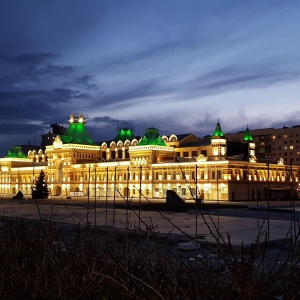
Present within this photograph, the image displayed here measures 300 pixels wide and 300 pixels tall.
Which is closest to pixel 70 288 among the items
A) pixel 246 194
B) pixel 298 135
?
pixel 246 194

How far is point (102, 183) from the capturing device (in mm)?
96625

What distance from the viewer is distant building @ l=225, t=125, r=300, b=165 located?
12638 centimetres

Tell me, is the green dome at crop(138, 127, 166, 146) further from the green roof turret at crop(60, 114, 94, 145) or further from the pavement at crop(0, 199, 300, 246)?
the pavement at crop(0, 199, 300, 246)

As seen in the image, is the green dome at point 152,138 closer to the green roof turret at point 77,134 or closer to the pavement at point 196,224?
the green roof turret at point 77,134

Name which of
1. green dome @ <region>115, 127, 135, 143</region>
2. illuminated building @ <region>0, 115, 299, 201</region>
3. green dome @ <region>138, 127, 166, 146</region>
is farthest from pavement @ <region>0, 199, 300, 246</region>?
green dome @ <region>115, 127, 135, 143</region>

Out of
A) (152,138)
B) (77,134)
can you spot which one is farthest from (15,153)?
(152,138)

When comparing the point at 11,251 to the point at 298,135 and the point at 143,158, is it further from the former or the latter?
the point at 298,135

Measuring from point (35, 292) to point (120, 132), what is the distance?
108095 millimetres

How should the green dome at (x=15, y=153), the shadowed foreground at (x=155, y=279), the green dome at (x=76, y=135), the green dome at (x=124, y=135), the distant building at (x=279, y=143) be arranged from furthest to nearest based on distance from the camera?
the distant building at (x=279, y=143), the green dome at (x=15, y=153), the green dome at (x=124, y=135), the green dome at (x=76, y=135), the shadowed foreground at (x=155, y=279)

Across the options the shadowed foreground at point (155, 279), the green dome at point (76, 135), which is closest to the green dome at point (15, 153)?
the green dome at point (76, 135)

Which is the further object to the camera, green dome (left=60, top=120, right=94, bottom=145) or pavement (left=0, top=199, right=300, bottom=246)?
green dome (left=60, top=120, right=94, bottom=145)

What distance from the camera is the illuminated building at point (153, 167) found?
78.4m

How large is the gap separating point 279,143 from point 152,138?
5194cm

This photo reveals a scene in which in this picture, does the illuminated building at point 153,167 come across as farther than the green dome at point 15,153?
No
